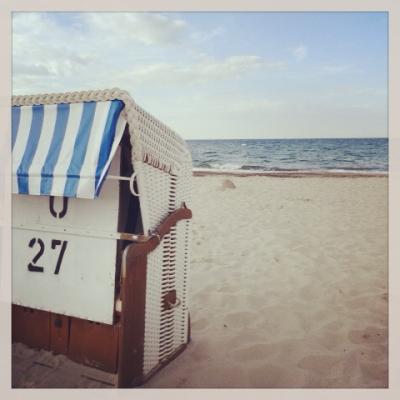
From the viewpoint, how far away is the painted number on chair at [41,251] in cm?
206

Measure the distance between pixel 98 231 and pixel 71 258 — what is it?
242 millimetres

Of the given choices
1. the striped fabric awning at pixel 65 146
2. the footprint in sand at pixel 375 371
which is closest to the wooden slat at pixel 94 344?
the striped fabric awning at pixel 65 146

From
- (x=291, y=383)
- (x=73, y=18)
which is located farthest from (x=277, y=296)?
(x=73, y=18)

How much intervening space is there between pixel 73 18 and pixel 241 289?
102 inches

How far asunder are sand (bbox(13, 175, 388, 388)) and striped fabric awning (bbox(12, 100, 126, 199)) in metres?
1.08

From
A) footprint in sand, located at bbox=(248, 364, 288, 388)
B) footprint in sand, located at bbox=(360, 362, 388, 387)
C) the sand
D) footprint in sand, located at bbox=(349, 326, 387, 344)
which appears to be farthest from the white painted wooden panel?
footprint in sand, located at bbox=(349, 326, 387, 344)

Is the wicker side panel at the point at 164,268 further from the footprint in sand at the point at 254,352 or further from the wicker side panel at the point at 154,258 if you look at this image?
the footprint in sand at the point at 254,352

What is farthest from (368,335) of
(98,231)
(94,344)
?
(98,231)

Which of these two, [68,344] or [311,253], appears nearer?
[68,344]

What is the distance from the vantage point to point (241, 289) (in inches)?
135

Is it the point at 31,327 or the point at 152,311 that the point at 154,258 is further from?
the point at 31,327

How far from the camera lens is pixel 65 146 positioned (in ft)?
6.22

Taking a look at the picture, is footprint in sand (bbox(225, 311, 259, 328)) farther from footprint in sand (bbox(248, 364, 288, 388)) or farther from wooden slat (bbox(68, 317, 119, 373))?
wooden slat (bbox(68, 317, 119, 373))

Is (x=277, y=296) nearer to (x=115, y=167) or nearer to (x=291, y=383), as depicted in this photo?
(x=291, y=383)
